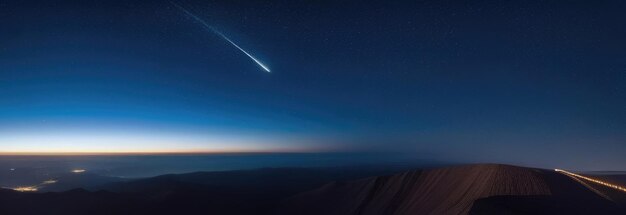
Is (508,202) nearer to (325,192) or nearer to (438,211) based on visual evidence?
(438,211)

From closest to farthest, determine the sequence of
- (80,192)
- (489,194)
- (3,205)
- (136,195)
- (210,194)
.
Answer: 1. (489,194)
2. (3,205)
3. (80,192)
4. (136,195)
5. (210,194)

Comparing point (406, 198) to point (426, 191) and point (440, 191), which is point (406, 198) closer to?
point (426, 191)

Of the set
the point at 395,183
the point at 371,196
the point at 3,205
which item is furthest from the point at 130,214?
the point at 395,183

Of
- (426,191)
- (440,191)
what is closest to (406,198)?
(426,191)

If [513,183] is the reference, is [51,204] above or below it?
below

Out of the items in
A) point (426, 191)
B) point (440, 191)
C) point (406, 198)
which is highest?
point (440, 191)

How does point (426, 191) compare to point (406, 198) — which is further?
point (406, 198)

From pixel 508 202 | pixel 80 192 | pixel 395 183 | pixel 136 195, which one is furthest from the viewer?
pixel 136 195

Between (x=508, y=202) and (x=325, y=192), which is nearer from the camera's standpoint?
(x=508, y=202)
